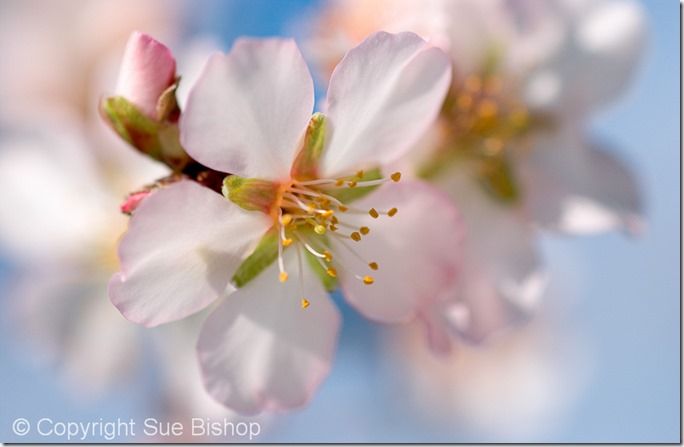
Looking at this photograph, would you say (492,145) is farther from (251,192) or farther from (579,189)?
(251,192)

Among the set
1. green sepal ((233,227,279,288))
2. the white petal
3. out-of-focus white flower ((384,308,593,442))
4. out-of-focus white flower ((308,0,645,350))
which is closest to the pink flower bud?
green sepal ((233,227,279,288))

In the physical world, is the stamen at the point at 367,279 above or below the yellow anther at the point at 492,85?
below

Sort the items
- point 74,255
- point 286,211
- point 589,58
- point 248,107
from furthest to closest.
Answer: point 74,255, point 589,58, point 286,211, point 248,107

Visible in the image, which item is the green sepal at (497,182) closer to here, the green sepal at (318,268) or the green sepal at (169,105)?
the green sepal at (318,268)

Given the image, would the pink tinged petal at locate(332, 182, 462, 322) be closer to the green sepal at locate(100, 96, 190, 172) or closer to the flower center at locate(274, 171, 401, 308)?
the flower center at locate(274, 171, 401, 308)

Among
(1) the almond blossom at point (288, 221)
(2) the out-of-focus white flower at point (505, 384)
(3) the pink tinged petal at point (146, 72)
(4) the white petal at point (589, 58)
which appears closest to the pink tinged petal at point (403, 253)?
(1) the almond blossom at point (288, 221)

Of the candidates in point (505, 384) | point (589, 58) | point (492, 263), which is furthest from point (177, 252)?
point (505, 384)

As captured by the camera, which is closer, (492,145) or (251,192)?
(251,192)
